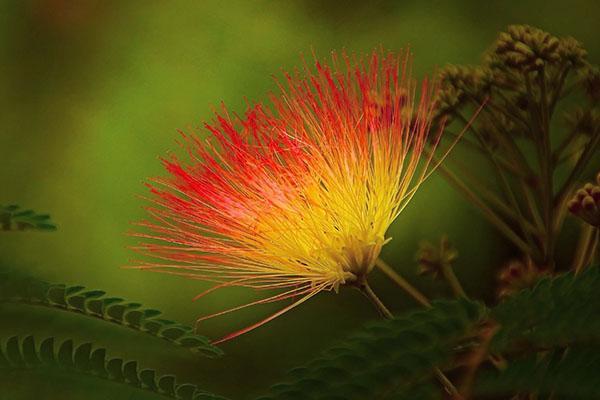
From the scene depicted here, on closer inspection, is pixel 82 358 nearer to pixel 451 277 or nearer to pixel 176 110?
pixel 451 277

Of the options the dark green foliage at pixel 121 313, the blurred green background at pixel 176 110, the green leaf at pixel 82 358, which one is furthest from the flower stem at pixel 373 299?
the blurred green background at pixel 176 110

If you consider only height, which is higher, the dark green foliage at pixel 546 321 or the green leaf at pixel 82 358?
the green leaf at pixel 82 358

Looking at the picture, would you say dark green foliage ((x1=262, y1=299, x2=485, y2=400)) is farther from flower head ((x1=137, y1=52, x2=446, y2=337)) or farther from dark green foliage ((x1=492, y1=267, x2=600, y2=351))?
flower head ((x1=137, y1=52, x2=446, y2=337))

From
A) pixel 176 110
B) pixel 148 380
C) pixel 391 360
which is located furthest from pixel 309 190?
pixel 176 110

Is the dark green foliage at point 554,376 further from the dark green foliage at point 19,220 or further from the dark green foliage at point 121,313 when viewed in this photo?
the dark green foliage at point 19,220

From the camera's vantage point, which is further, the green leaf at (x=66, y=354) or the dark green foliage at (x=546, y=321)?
the green leaf at (x=66, y=354)

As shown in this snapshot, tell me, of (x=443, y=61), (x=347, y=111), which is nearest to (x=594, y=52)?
(x=443, y=61)
